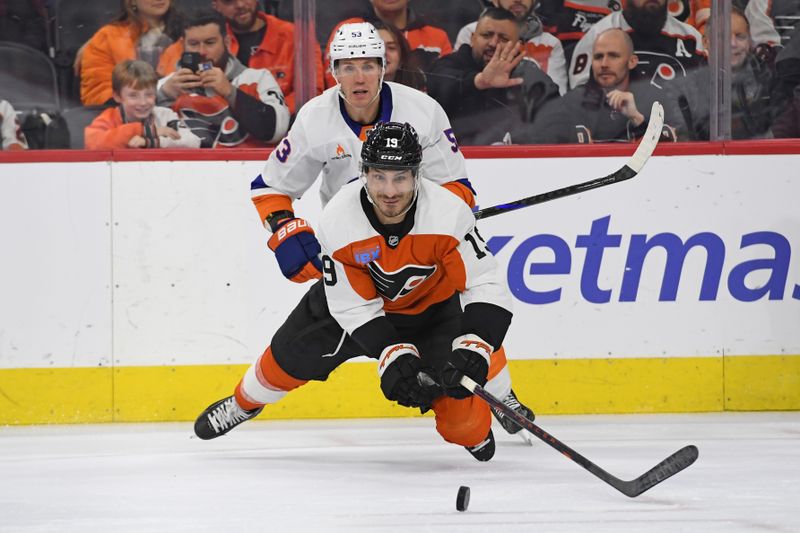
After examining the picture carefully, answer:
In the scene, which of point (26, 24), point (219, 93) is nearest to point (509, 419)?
point (219, 93)

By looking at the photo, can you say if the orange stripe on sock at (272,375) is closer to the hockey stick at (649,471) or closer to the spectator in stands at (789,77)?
the hockey stick at (649,471)

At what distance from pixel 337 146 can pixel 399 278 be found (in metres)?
0.58

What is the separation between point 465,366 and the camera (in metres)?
→ 2.88

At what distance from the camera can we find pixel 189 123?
4.38 m

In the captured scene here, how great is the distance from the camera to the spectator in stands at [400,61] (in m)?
4.41

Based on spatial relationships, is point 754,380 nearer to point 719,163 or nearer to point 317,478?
point 719,163

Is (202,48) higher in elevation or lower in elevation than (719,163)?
higher

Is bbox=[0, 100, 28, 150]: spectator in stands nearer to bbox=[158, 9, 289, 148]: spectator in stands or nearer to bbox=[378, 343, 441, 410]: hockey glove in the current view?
bbox=[158, 9, 289, 148]: spectator in stands

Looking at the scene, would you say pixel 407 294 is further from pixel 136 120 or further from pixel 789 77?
pixel 789 77

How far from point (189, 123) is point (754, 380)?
229 cm

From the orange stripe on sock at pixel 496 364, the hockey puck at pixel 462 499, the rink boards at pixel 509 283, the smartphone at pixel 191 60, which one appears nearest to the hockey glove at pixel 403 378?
the hockey puck at pixel 462 499

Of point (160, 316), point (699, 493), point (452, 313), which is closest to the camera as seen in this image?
point (699, 493)

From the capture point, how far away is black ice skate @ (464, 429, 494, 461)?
3.27 m

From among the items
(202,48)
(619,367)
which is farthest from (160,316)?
(619,367)
